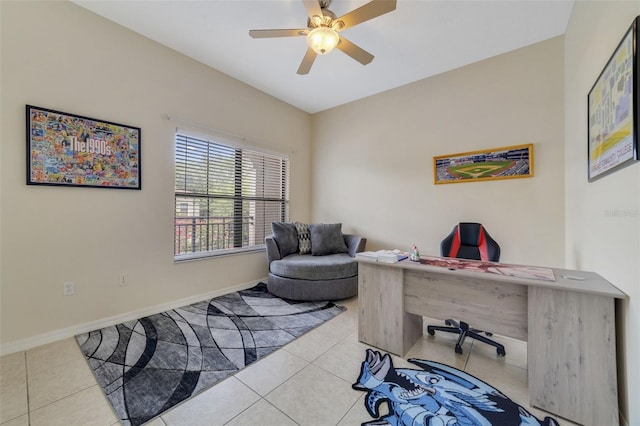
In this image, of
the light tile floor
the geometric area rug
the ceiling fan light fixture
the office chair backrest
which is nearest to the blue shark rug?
the light tile floor

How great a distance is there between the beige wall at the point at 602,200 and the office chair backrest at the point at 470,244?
0.63 m

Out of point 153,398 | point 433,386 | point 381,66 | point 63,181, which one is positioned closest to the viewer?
point 153,398

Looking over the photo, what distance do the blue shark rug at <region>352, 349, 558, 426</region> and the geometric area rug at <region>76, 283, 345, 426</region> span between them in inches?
33.5

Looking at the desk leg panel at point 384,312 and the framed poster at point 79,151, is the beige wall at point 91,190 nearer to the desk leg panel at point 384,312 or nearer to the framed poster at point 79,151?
the framed poster at point 79,151

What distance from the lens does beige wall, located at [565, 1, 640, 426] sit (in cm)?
118

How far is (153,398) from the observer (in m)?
1.50

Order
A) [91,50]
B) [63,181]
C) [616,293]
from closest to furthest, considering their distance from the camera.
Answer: [616,293] < [63,181] < [91,50]

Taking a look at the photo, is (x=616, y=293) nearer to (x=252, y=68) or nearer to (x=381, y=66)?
(x=381, y=66)

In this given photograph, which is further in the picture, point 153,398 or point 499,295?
point 499,295

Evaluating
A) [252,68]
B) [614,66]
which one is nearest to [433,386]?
[614,66]

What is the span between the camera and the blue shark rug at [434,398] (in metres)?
1.35

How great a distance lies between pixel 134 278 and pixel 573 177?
429cm

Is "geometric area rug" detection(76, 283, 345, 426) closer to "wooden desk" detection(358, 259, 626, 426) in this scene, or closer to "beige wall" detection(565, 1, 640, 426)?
"wooden desk" detection(358, 259, 626, 426)

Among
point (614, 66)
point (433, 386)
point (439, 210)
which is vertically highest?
point (614, 66)
